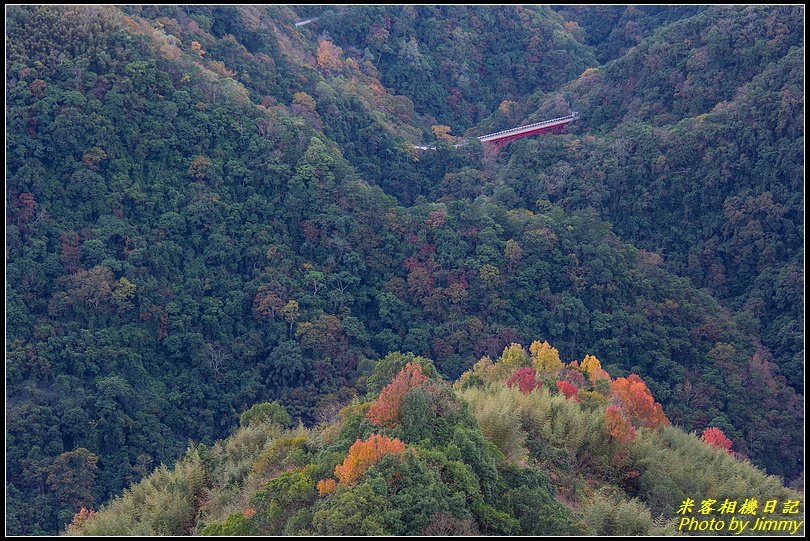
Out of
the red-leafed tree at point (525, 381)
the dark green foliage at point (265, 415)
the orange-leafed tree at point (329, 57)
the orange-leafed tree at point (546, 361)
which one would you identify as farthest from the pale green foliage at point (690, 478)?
the orange-leafed tree at point (329, 57)

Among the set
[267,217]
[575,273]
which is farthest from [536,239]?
[267,217]

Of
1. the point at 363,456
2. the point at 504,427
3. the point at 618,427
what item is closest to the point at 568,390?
the point at 618,427

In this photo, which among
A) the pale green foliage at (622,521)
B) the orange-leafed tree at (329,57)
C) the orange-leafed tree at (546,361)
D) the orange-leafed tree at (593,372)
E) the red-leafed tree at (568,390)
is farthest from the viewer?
the orange-leafed tree at (329,57)

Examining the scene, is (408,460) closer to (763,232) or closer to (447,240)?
(447,240)

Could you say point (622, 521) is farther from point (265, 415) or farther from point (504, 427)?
point (265, 415)

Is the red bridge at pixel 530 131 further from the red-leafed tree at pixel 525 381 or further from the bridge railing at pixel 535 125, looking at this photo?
the red-leafed tree at pixel 525 381
